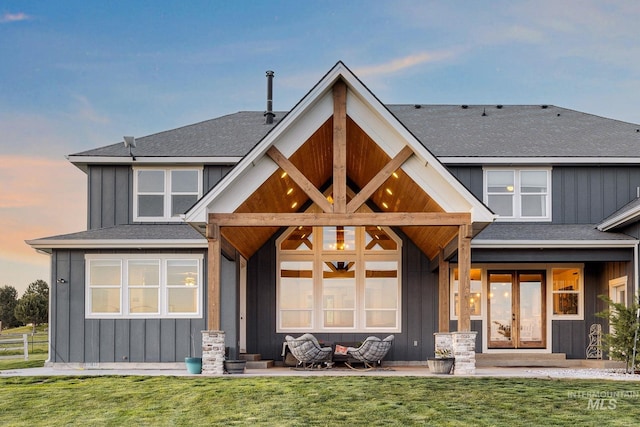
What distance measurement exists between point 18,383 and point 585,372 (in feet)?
35.4

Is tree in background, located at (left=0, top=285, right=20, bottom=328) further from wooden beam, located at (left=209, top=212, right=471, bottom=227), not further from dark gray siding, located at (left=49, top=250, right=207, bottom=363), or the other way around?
wooden beam, located at (left=209, top=212, right=471, bottom=227)

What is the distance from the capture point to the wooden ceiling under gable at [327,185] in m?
15.7

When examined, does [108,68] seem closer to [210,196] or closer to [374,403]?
[210,196]

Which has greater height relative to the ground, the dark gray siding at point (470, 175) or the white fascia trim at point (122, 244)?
the dark gray siding at point (470, 175)

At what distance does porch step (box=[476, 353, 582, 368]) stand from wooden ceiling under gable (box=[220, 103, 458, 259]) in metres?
2.69

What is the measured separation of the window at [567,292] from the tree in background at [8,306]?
39796mm

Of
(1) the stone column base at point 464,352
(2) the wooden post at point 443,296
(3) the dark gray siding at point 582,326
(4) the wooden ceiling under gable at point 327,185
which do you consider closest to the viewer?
(1) the stone column base at point 464,352

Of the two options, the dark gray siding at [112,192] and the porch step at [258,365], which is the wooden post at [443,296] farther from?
the dark gray siding at [112,192]

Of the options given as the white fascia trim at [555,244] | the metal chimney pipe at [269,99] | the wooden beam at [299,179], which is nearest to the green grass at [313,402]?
the wooden beam at [299,179]

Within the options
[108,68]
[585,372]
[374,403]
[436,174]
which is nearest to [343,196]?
[436,174]

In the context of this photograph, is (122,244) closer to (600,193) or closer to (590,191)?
(590,191)

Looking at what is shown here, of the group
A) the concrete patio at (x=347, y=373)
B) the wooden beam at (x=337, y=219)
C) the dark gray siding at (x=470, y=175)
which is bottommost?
the concrete patio at (x=347, y=373)

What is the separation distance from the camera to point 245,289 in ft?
63.7

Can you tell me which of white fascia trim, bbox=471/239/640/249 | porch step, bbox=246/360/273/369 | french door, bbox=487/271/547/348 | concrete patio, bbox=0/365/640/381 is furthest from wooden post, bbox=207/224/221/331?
french door, bbox=487/271/547/348
